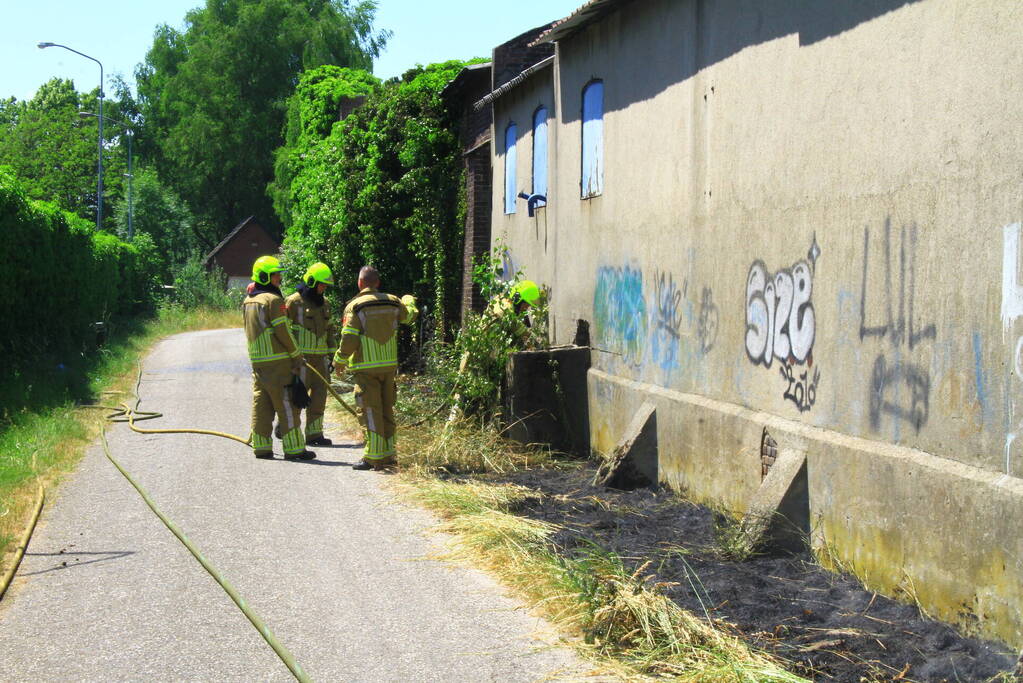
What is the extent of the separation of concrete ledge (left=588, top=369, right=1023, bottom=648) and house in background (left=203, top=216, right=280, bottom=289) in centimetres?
5595

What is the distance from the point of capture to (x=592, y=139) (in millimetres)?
11742

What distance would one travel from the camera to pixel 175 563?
273 inches

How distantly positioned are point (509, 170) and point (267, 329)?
227 inches

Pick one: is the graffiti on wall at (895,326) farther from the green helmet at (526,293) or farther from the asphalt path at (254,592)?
the green helmet at (526,293)

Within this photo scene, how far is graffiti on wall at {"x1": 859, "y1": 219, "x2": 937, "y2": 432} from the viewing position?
230 inches

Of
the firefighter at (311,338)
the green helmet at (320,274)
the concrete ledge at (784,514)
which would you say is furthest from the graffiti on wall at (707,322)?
the firefighter at (311,338)

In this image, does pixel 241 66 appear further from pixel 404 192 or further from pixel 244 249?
pixel 404 192

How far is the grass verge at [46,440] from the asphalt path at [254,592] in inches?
9.2

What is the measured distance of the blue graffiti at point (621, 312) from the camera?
33.3 ft

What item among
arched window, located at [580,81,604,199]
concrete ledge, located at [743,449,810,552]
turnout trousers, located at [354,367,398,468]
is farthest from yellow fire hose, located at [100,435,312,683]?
arched window, located at [580,81,604,199]

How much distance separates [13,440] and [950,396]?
9198mm

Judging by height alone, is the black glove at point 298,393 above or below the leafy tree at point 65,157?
below

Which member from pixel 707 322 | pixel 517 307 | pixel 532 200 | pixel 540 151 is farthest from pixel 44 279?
pixel 707 322

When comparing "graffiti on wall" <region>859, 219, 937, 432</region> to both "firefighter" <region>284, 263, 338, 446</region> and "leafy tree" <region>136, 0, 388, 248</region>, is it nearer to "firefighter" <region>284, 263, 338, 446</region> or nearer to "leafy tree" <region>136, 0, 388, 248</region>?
"firefighter" <region>284, 263, 338, 446</region>
